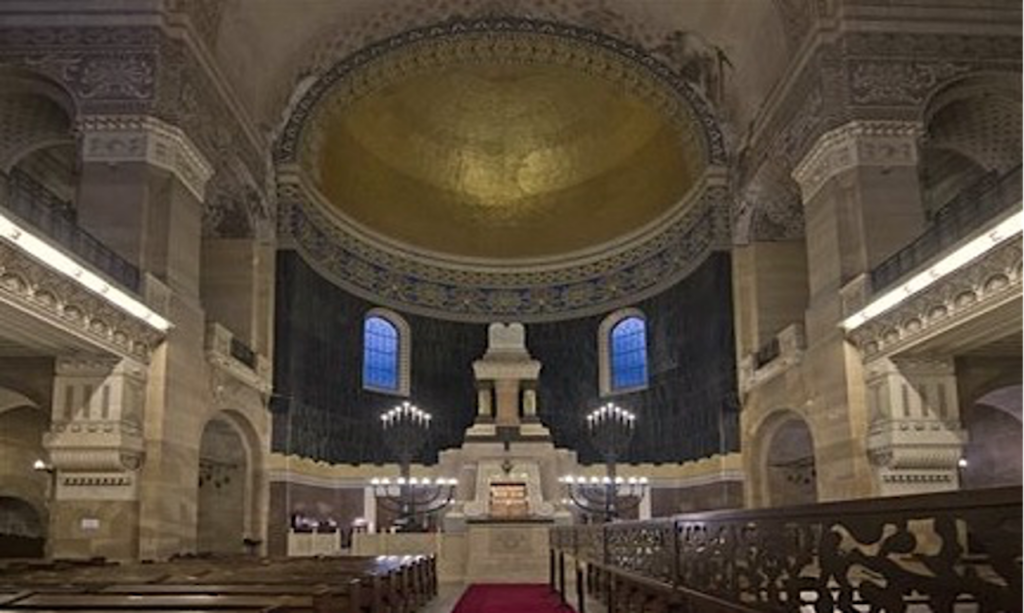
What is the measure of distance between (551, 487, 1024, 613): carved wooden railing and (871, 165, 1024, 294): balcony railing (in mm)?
9126

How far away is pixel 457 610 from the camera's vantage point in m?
11.6

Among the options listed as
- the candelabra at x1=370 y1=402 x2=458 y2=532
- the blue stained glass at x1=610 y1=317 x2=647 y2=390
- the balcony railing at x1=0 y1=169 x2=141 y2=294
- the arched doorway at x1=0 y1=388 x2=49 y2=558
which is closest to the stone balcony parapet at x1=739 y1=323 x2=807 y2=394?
the blue stained glass at x1=610 y1=317 x2=647 y2=390

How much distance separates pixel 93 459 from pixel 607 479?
39.3 ft

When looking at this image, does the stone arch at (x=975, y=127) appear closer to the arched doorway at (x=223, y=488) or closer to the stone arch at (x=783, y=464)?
the stone arch at (x=783, y=464)

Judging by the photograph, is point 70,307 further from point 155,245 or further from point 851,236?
point 851,236

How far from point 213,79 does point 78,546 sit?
9.01 metres

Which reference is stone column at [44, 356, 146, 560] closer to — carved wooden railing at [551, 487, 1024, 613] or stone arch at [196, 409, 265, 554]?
stone arch at [196, 409, 265, 554]

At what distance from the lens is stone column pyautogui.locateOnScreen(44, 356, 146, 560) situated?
14.5 meters

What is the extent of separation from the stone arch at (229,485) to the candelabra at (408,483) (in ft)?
10.6

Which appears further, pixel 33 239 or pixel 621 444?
pixel 621 444

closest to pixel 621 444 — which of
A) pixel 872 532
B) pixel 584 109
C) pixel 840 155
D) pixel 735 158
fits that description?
pixel 735 158

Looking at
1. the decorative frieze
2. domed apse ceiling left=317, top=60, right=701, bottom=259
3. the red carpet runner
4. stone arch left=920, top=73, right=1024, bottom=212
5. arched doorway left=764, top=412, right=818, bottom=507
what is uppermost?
domed apse ceiling left=317, top=60, right=701, bottom=259

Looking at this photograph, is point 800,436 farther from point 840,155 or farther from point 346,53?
point 346,53

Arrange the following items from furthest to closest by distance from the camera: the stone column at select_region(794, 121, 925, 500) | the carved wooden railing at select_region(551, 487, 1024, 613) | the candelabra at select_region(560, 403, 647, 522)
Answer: the candelabra at select_region(560, 403, 647, 522) < the stone column at select_region(794, 121, 925, 500) < the carved wooden railing at select_region(551, 487, 1024, 613)
